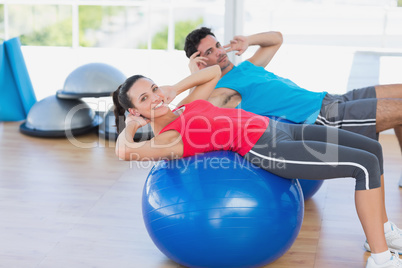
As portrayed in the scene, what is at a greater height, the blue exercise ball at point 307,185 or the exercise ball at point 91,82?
the exercise ball at point 91,82

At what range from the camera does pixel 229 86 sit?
2914 mm

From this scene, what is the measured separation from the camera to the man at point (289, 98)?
272cm

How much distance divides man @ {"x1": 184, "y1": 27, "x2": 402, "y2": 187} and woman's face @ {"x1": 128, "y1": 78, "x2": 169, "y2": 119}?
0.57 m

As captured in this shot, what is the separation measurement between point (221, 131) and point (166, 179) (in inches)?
12.3

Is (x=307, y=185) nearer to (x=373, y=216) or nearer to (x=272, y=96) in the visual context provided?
(x=272, y=96)

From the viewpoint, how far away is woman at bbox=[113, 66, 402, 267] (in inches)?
86.0

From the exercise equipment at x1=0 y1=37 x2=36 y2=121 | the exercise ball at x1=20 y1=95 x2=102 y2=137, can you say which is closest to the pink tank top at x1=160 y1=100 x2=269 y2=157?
the exercise ball at x1=20 y1=95 x2=102 y2=137

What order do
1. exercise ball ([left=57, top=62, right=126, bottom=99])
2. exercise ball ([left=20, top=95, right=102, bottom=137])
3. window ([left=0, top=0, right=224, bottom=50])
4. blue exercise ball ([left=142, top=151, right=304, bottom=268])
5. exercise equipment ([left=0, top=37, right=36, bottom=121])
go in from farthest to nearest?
window ([left=0, top=0, right=224, bottom=50])
exercise equipment ([left=0, top=37, right=36, bottom=121])
exercise ball ([left=20, top=95, right=102, bottom=137])
exercise ball ([left=57, top=62, right=126, bottom=99])
blue exercise ball ([left=142, top=151, right=304, bottom=268])

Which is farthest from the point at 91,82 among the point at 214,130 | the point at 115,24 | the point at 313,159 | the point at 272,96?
the point at 115,24

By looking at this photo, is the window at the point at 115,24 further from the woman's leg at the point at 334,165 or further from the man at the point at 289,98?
the woman's leg at the point at 334,165

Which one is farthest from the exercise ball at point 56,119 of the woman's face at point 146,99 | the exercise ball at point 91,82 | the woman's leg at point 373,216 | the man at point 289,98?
the woman's leg at point 373,216

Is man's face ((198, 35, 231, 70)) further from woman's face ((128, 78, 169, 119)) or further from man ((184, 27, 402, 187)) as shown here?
woman's face ((128, 78, 169, 119))

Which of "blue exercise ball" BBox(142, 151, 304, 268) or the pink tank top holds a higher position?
the pink tank top

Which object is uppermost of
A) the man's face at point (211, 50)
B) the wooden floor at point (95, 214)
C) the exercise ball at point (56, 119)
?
the man's face at point (211, 50)
